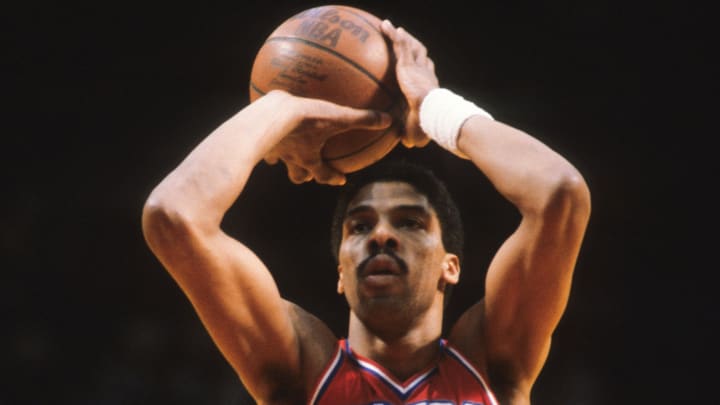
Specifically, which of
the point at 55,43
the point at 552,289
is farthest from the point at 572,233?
the point at 55,43

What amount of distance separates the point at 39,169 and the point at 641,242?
10.5 feet

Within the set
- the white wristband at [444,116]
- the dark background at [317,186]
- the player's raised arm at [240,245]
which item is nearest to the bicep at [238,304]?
the player's raised arm at [240,245]

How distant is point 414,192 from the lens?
6.41 ft

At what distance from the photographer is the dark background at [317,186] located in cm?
407

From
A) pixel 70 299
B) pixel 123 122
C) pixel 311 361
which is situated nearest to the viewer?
pixel 311 361

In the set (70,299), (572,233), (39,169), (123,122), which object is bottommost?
(70,299)

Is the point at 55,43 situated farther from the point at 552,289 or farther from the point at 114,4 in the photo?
the point at 552,289

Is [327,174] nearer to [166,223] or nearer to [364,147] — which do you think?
[364,147]

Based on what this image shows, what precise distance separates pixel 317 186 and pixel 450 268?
2.47 m

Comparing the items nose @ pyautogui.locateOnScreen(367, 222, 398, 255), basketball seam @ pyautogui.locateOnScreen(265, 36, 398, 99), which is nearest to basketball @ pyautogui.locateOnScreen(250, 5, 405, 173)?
basketball seam @ pyautogui.locateOnScreen(265, 36, 398, 99)

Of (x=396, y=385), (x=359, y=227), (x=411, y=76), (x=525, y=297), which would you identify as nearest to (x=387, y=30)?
(x=411, y=76)

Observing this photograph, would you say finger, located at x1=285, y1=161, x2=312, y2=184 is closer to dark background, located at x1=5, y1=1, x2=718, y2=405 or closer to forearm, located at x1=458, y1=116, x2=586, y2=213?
forearm, located at x1=458, y1=116, x2=586, y2=213

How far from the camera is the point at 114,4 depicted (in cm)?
410

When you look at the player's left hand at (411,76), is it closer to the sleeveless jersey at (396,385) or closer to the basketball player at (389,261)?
the basketball player at (389,261)
